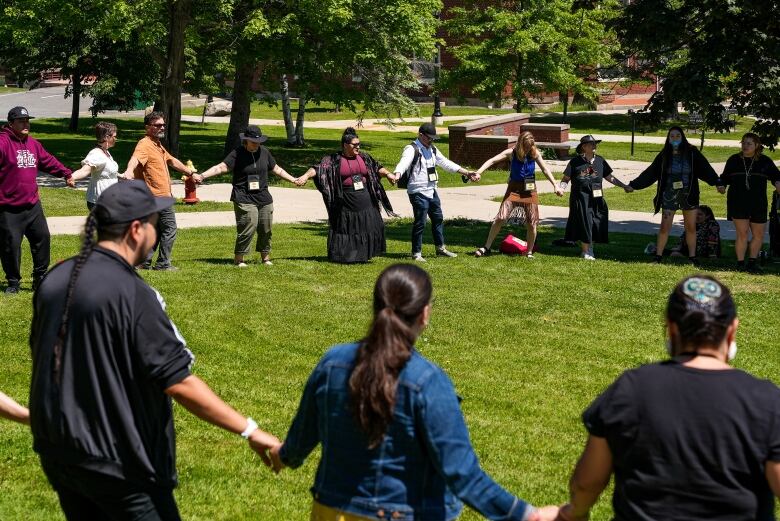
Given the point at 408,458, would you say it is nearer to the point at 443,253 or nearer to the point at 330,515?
the point at 330,515

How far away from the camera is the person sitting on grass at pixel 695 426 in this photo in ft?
11.2

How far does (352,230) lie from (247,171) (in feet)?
5.46

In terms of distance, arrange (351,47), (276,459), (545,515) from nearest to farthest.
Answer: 1. (545,515)
2. (276,459)
3. (351,47)

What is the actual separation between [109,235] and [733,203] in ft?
39.9

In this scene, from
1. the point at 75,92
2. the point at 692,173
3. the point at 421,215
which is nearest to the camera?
the point at 421,215

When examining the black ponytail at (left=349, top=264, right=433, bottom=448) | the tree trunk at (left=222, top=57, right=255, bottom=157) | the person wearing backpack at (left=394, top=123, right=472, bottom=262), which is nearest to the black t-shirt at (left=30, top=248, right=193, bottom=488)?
the black ponytail at (left=349, top=264, right=433, bottom=448)

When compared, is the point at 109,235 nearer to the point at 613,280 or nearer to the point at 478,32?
the point at 613,280

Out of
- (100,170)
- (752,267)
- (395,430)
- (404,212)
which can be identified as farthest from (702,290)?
(404,212)

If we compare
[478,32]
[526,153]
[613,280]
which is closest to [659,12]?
[526,153]

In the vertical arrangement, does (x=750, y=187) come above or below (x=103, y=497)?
above

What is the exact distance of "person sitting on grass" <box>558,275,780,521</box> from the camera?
3406 mm

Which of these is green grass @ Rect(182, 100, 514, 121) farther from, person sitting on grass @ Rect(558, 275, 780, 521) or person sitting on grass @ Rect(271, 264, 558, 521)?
person sitting on grass @ Rect(558, 275, 780, 521)

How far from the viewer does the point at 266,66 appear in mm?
31375

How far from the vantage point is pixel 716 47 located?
658 inches
